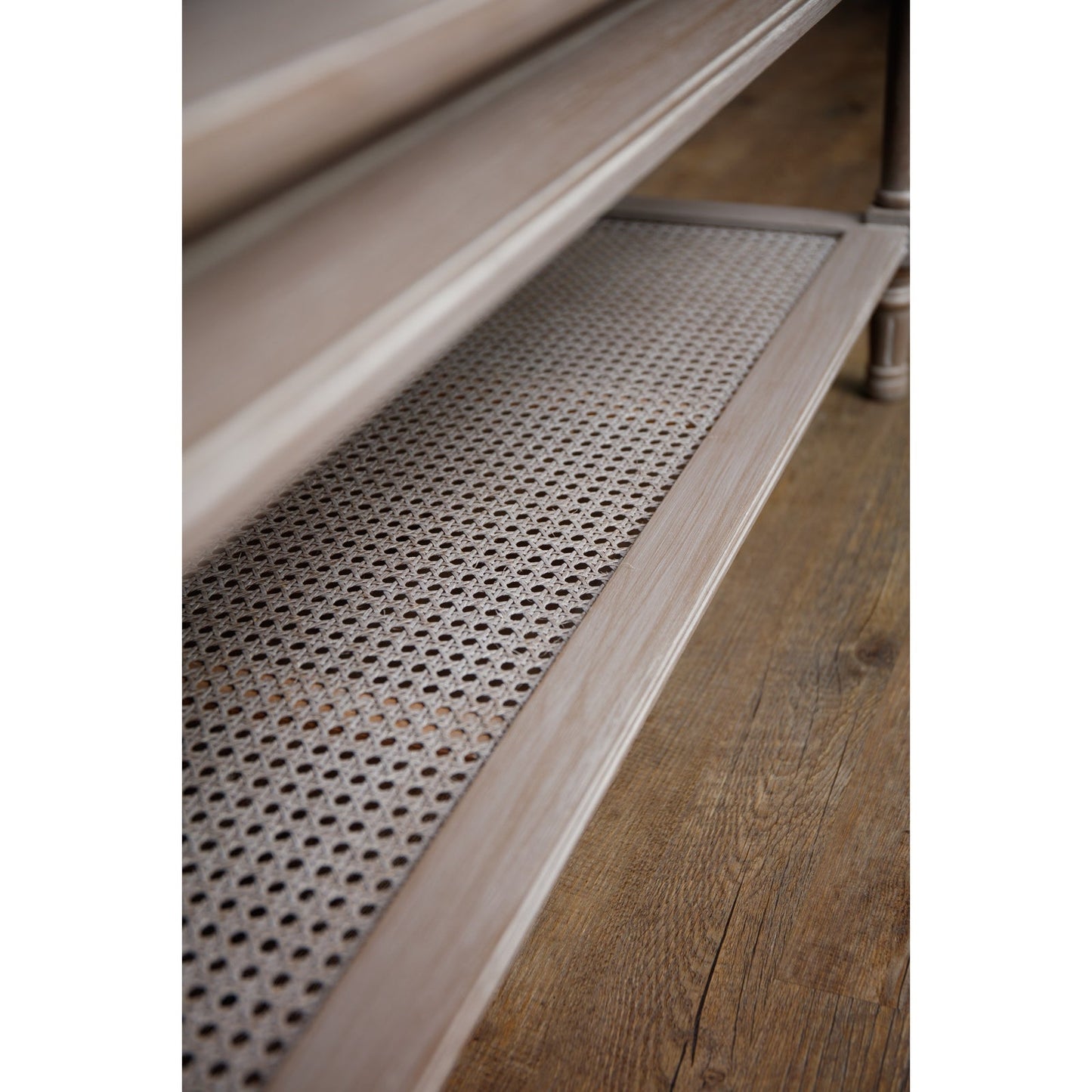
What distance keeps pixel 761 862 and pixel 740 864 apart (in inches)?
0.5

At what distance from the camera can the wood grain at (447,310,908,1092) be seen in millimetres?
571

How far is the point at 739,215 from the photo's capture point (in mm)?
964

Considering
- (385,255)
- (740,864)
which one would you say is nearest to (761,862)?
(740,864)

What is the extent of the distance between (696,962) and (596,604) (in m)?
0.23

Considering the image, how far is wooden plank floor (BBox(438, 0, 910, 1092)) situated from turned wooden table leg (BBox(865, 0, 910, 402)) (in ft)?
0.41

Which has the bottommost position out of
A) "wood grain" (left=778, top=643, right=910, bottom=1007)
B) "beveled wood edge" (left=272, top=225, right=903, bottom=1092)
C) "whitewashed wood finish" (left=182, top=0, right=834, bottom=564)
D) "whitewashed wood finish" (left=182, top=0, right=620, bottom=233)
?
"wood grain" (left=778, top=643, right=910, bottom=1007)

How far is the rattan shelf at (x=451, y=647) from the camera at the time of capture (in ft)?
1.16

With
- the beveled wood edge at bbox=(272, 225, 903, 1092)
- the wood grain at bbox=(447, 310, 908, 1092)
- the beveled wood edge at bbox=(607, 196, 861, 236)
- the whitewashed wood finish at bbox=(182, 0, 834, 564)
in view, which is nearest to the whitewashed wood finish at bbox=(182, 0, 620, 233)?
the whitewashed wood finish at bbox=(182, 0, 834, 564)

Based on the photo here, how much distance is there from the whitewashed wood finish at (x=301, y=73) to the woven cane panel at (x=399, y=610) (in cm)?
22

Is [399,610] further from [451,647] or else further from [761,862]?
[761,862]

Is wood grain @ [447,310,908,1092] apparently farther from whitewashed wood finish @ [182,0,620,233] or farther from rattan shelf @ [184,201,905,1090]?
whitewashed wood finish @ [182,0,620,233]

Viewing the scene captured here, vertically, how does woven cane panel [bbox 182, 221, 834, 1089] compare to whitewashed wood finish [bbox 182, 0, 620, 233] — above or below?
below
